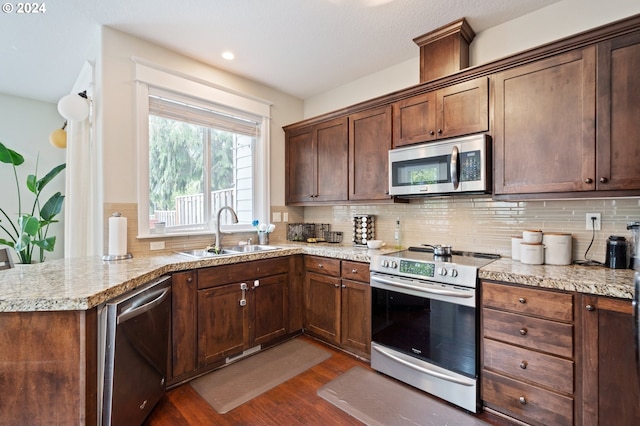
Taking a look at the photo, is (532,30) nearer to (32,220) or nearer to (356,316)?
(356,316)

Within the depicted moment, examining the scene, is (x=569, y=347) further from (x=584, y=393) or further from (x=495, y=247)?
(x=495, y=247)

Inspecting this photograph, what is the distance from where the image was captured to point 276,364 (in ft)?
8.25

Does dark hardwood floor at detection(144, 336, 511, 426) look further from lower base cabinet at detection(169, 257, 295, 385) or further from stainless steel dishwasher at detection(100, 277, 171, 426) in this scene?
lower base cabinet at detection(169, 257, 295, 385)

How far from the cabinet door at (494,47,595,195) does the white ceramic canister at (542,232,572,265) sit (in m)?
0.32

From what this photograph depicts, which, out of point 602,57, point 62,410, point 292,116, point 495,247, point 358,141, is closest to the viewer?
point 62,410

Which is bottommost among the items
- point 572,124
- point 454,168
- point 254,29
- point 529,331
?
point 529,331

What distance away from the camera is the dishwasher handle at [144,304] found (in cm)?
149

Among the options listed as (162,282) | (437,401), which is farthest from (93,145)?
(437,401)

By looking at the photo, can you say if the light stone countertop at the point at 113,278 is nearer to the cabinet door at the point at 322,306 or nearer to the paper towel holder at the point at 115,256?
the paper towel holder at the point at 115,256

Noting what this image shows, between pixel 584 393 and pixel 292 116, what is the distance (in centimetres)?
365

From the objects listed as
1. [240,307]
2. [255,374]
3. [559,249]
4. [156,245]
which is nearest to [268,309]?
[240,307]

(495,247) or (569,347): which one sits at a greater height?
(495,247)

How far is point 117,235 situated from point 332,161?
6.80ft

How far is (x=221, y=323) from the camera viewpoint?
2.42m
